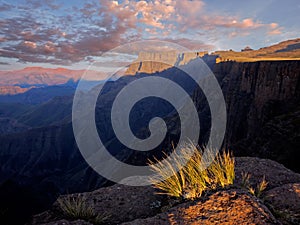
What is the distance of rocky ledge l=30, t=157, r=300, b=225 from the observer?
4.59m

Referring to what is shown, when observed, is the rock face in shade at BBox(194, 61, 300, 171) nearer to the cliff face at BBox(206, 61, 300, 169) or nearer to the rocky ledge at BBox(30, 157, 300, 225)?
the cliff face at BBox(206, 61, 300, 169)

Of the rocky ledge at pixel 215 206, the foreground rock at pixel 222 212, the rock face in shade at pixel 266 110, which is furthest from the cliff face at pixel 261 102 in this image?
the foreground rock at pixel 222 212

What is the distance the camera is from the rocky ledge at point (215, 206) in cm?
459

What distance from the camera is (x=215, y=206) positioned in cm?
492

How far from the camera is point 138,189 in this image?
9078mm

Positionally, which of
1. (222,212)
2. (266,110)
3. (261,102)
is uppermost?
(261,102)

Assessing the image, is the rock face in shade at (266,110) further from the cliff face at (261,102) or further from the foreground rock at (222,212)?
the foreground rock at (222,212)

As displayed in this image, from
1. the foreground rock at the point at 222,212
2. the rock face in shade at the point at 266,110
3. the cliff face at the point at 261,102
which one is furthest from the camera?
the cliff face at the point at 261,102

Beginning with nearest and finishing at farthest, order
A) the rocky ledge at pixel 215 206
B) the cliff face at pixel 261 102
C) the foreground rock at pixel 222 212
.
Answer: the foreground rock at pixel 222 212, the rocky ledge at pixel 215 206, the cliff face at pixel 261 102

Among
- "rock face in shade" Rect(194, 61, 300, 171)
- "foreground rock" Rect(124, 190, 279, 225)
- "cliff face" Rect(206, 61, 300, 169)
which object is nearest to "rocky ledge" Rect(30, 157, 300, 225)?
"foreground rock" Rect(124, 190, 279, 225)

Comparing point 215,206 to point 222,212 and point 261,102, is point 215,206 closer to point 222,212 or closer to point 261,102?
point 222,212

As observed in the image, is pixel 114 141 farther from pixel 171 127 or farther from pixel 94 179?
pixel 171 127

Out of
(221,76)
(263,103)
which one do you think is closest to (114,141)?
(221,76)

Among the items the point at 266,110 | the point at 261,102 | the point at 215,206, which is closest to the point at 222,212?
the point at 215,206
